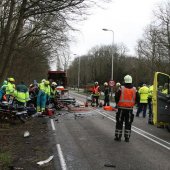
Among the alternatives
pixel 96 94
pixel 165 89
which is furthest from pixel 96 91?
pixel 165 89

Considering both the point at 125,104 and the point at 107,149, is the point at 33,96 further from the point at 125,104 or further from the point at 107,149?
the point at 107,149

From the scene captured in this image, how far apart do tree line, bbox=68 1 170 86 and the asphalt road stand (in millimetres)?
23484

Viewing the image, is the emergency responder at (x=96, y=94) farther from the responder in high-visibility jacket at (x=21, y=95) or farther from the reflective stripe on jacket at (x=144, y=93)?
the responder in high-visibility jacket at (x=21, y=95)

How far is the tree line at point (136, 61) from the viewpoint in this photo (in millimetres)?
48094

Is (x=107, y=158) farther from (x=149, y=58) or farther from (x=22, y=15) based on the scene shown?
(x=149, y=58)

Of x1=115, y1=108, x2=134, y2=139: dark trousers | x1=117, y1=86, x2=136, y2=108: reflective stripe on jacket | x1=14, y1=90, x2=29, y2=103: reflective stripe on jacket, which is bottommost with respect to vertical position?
x1=115, y1=108, x2=134, y2=139: dark trousers

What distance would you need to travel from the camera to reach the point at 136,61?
242 feet

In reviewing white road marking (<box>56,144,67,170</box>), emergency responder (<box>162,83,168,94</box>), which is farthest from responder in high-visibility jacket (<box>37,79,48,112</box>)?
white road marking (<box>56,144,67,170</box>)

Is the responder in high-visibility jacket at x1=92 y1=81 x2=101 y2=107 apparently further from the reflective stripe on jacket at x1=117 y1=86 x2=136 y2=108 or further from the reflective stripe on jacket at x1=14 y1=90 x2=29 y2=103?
the reflective stripe on jacket at x1=117 y1=86 x2=136 y2=108

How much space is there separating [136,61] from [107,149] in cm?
6359

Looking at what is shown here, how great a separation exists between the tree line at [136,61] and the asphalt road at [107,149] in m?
23.5

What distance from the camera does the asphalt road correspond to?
8914 millimetres

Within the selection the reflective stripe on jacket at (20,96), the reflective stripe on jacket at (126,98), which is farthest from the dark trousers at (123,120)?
the reflective stripe on jacket at (20,96)

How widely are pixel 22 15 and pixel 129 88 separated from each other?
696 centimetres
